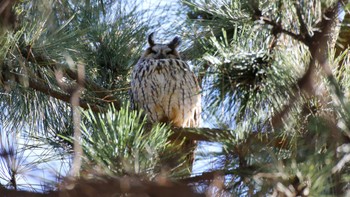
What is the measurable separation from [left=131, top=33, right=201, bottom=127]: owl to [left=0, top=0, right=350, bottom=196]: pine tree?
21 centimetres

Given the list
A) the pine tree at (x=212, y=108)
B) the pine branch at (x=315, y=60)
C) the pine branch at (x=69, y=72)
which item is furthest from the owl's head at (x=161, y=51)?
the pine branch at (x=315, y=60)

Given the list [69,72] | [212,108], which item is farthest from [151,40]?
[212,108]

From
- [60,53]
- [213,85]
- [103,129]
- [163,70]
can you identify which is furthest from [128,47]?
[103,129]

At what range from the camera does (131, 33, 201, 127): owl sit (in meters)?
3.20

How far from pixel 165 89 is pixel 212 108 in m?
1.13

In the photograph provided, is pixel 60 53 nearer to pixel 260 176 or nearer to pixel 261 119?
pixel 261 119

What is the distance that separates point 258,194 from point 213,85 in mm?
554

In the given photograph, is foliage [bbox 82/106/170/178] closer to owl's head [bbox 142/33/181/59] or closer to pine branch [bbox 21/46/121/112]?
pine branch [bbox 21/46/121/112]

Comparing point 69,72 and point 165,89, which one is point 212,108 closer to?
point 69,72

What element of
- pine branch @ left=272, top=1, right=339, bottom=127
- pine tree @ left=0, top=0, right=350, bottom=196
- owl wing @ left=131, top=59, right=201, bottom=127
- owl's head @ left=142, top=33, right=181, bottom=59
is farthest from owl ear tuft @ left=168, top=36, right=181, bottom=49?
pine branch @ left=272, top=1, right=339, bottom=127

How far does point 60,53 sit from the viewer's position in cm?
243

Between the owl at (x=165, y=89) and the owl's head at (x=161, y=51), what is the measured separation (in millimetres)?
65

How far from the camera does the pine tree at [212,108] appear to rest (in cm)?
146

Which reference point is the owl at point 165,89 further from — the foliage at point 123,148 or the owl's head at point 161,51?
the foliage at point 123,148
